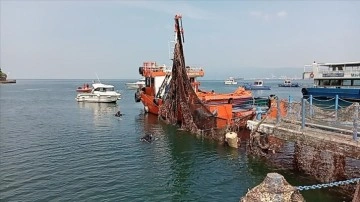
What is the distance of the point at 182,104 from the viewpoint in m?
29.2

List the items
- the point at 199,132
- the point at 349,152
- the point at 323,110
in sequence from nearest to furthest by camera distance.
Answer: the point at 349,152 → the point at 323,110 → the point at 199,132

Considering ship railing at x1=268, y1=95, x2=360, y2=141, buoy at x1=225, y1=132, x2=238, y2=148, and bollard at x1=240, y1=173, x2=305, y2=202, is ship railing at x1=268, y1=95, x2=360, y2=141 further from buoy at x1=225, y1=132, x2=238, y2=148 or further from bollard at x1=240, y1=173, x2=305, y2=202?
bollard at x1=240, y1=173, x2=305, y2=202

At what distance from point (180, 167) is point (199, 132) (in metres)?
8.22

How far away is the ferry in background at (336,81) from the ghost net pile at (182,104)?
2004 centimetres

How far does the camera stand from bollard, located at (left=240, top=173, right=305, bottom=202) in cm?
637

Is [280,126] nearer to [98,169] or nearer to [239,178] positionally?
[239,178]

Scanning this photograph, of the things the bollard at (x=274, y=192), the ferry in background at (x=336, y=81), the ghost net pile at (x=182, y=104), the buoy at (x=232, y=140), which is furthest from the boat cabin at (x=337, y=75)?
the bollard at (x=274, y=192)

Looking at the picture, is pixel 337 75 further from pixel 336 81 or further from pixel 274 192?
pixel 274 192

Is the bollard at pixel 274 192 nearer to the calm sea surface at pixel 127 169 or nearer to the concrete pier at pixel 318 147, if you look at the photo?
the concrete pier at pixel 318 147

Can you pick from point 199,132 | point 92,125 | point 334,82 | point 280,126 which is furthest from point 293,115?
point 334,82

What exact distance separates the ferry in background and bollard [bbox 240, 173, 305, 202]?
128ft

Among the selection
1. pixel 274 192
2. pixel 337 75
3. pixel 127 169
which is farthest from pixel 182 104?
pixel 337 75

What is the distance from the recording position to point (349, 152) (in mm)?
11938

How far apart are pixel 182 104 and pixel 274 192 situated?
2292cm
